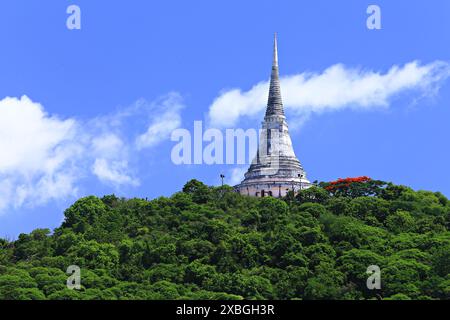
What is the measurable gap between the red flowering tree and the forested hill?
10 centimetres

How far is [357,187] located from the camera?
3957 inches

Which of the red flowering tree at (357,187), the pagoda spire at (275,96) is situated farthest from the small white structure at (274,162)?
the red flowering tree at (357,187)

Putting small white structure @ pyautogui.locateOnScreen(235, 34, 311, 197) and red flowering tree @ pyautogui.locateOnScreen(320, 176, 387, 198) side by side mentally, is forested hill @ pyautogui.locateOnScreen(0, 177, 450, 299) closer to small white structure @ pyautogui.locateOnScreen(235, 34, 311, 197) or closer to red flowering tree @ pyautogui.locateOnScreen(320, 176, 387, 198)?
red flowering tree @ pyautogui.locateOnScreen(320, 176, 387, 198)

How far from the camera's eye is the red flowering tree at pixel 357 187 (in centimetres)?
10044

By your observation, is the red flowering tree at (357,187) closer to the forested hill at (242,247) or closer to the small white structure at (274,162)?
the forested hill at (242,247)

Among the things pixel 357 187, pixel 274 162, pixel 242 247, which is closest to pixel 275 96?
pixel 274 162

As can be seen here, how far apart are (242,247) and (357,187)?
20.8 meters

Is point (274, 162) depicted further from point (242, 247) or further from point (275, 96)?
point (242, 247)
